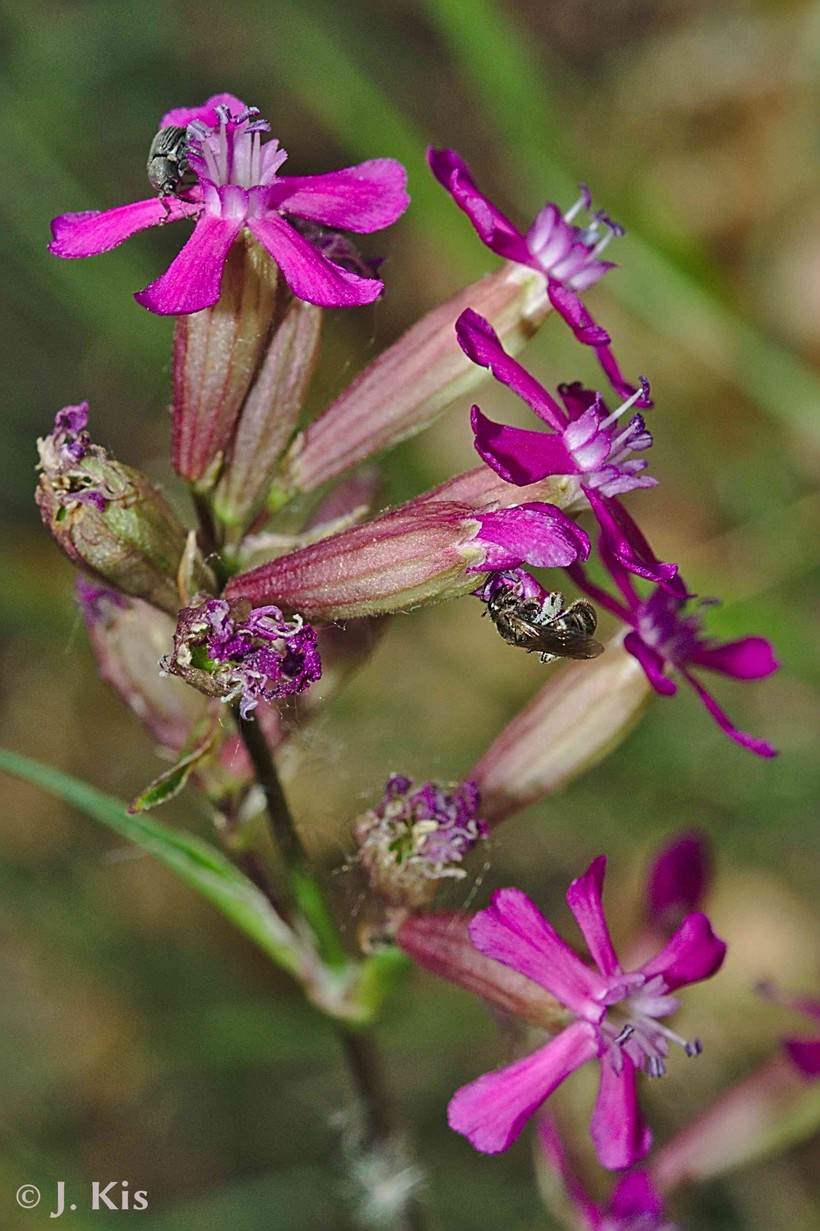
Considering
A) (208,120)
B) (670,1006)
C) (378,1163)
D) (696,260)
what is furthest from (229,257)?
(696,260)

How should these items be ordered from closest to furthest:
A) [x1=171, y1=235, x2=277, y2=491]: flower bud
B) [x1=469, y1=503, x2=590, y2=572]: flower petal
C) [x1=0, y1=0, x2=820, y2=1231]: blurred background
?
[x1=469, y1=503, x2=590, y2=572]: flower petal
[x1=171, y1=235, x2=277, y2=491]: flower bud
[x1=0, y1=0, x2=820, y2=1231]: blurred background

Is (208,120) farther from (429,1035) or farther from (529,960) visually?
(429,1035)

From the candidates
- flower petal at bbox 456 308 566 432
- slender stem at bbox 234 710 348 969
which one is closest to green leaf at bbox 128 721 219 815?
slender stem at bbox 234 710 348 969

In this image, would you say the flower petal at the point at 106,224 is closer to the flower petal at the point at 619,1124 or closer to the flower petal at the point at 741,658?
the flower petal at the point at 741,658

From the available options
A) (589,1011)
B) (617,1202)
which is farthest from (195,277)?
(617,1202)

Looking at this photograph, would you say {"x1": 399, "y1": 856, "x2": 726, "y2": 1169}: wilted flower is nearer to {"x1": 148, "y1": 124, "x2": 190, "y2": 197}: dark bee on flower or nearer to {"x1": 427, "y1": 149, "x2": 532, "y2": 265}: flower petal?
{"x1": 427, "y1": 149, "x2": 532, "y2": 265}: flower petal
